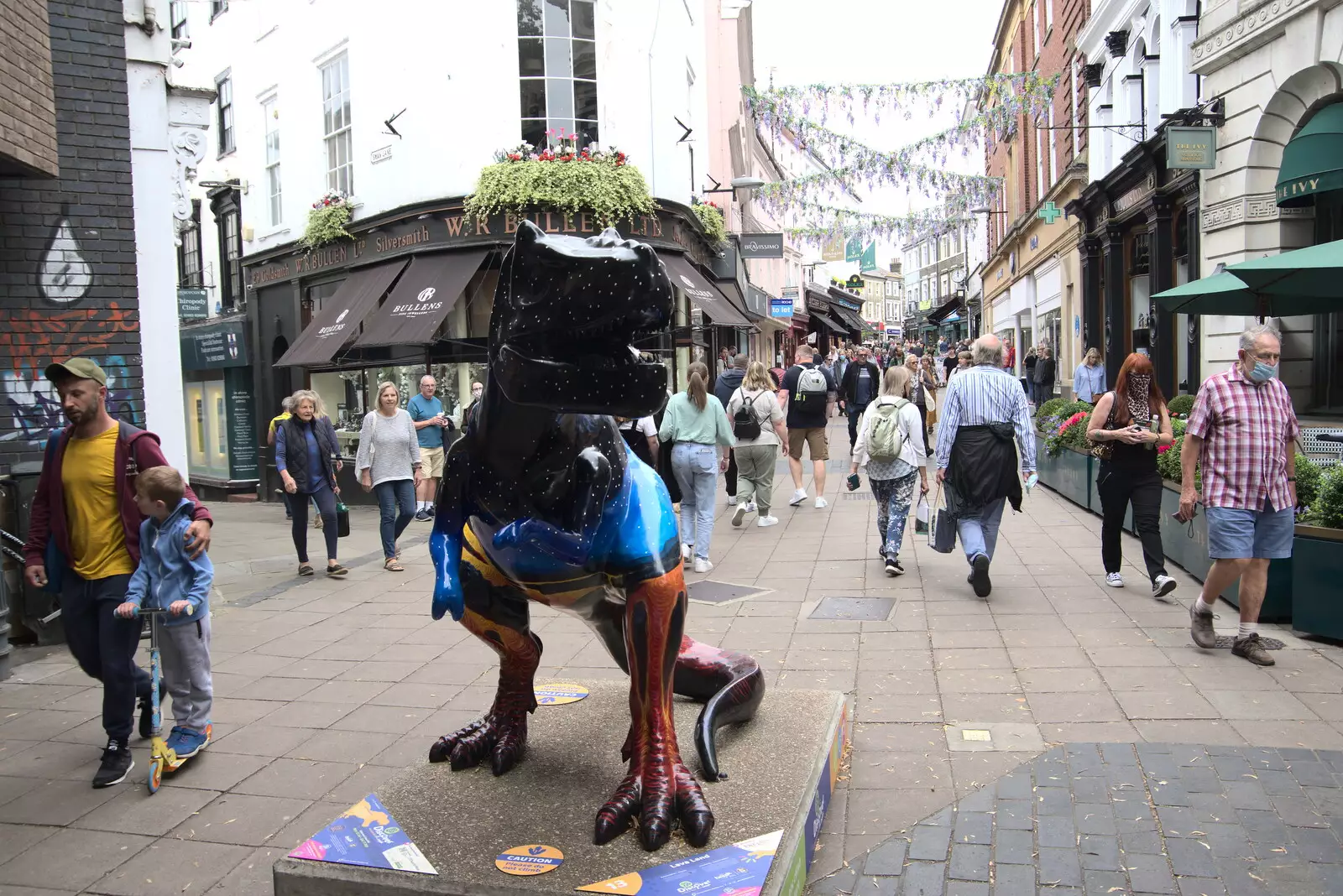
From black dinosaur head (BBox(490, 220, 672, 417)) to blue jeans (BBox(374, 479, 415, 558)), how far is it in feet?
22.5

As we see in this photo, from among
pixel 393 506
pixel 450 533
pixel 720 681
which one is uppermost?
pixel 450 533

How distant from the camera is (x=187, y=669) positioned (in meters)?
4.51

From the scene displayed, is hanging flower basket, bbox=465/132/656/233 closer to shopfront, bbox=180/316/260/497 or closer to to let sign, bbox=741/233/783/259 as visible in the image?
to let sign, bbox=741/233/783/259

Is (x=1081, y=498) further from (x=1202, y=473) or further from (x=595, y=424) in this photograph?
(x=595, y=424)

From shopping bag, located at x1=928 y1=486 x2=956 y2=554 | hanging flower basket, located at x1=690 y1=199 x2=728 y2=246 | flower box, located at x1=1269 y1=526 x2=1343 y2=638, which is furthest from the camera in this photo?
hanging flower basket, located at x1=690 y1=199 x2=728 y2=246

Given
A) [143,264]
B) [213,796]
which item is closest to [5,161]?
[143,264]

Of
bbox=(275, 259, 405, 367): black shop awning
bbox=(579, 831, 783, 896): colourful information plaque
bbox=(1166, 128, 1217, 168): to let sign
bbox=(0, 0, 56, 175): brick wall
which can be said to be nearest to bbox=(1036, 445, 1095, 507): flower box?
bbox=(1166, 128, 1217, 168): to let sign

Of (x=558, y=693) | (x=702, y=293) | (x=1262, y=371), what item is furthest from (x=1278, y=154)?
(x=558, y=693)

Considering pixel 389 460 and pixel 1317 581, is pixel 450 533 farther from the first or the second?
pixel 389 460

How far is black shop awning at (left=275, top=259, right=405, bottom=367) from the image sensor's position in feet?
47.2

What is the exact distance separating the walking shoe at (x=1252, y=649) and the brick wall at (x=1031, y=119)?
15004 millimetres

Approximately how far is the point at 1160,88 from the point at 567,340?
16.2 meters

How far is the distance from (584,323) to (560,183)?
39.6 feet

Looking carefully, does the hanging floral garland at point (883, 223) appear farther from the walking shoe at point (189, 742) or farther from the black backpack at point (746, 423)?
the walking shoe at point (189, 742)
